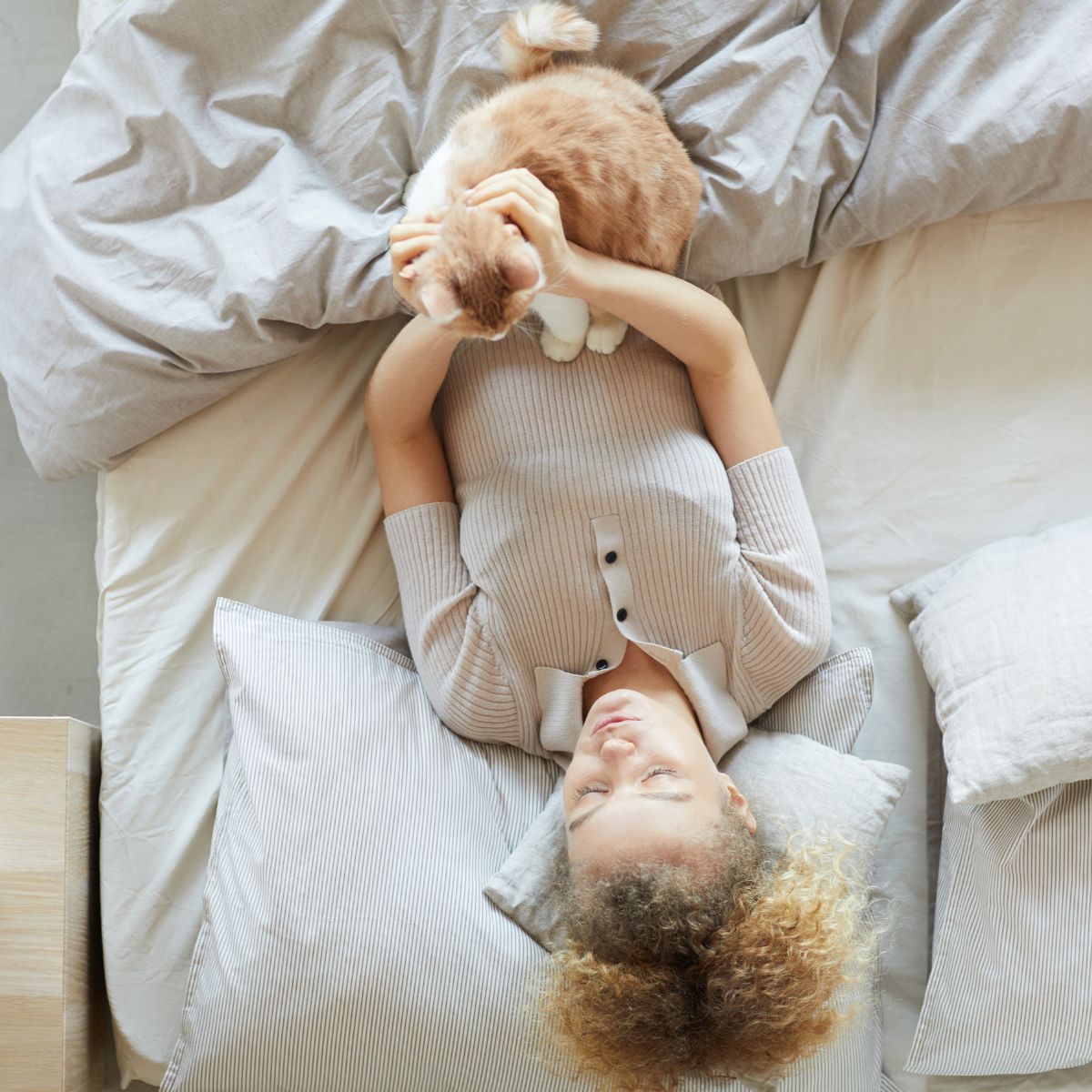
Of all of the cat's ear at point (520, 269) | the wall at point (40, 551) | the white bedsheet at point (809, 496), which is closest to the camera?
the cat's ear at point (520, 269)

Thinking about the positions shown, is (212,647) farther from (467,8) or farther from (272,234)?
(467,8)

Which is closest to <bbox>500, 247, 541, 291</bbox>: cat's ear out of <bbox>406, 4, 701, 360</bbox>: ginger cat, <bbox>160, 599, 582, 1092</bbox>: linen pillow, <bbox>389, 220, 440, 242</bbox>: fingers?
<bbox>406, 4, 701, 360</bbox>: ginger cat

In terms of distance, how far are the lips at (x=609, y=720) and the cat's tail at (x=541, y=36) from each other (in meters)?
0.76

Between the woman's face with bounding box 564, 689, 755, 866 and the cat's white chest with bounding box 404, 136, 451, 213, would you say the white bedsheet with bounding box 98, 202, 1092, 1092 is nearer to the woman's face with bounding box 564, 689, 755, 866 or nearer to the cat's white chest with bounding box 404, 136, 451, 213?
the cat's white chest with bounding box 404, 136, 451, 213

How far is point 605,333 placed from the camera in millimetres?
1207

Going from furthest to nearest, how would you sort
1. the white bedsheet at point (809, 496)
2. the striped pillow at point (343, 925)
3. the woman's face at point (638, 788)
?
the white bedsheet at point (809, 496)
the striped pillow at point (343, 925)
the woman's face at point (638, 788)

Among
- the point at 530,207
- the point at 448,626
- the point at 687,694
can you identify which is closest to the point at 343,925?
the point at 448,626

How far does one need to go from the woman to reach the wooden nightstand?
0.46m

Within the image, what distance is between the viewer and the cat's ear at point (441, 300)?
3.04 feet

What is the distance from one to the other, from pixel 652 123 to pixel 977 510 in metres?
0.69

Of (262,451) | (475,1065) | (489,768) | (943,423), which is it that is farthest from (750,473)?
(475,1065)

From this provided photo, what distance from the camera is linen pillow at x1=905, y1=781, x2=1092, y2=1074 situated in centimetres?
117

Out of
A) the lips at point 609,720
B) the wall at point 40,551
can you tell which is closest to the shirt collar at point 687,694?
the lips at point 609,720

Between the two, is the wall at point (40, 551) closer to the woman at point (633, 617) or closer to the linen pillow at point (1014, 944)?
the woman at point (633, 617)
